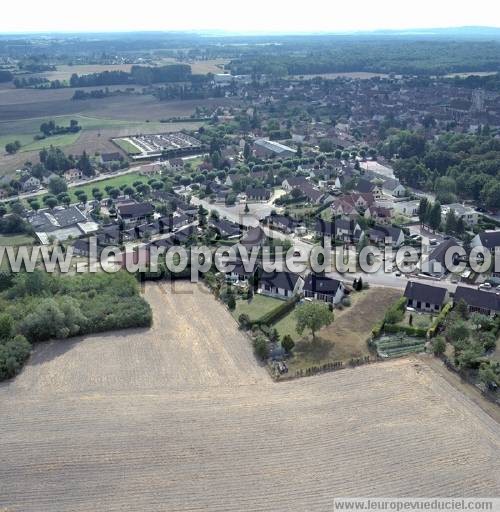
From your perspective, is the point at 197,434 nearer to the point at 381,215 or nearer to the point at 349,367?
the point at 349,367

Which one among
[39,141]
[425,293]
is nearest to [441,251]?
[425,293]

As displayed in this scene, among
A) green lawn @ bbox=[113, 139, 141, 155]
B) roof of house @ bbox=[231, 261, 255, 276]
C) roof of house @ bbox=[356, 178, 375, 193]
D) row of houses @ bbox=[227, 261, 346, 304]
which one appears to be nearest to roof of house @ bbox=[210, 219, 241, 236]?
roof of house @ bbox=[231, 261, 255, 276]

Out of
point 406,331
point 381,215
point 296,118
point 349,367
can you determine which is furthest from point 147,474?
point 296,118

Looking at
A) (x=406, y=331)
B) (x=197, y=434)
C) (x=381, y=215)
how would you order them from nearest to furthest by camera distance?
(x=197, y=434)
(x=406, y=331)
(x=381, y=215)

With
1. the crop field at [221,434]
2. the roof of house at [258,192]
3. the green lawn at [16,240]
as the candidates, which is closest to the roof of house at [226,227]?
the roof of house at [258,192]

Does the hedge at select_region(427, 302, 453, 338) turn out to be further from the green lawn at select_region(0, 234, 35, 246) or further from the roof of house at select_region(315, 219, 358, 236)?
the green lawn at select_region(0, 234, 35, 246)

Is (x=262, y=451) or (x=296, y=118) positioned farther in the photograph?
(x=296, y=118)
